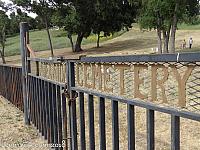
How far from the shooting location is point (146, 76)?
3.29 meters

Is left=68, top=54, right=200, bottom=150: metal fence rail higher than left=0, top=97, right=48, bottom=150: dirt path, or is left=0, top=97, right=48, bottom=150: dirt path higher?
left=68, top=54, right=200, bottom=150: metal fence rail

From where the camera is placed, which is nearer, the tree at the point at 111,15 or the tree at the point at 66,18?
the tree at the point at 66,18

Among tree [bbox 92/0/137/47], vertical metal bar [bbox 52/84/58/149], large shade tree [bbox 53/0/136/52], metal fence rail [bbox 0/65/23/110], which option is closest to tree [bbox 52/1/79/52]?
large shade tree [bbox 53/0/136/52]

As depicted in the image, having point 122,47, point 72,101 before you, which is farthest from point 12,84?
point 122,47

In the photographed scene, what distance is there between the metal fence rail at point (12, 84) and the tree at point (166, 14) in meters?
20.6

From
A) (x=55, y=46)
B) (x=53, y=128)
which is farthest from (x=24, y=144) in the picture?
(x=55, y=46)

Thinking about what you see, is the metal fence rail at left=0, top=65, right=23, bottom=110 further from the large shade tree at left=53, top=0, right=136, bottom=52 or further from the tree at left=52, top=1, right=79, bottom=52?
the large shade tree at left=53, top=0, right=136, bottom=52

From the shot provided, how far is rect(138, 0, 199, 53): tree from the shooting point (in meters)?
31.2

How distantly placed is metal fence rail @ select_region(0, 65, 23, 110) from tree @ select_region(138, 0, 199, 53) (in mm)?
20612

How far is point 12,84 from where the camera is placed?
33.4ft

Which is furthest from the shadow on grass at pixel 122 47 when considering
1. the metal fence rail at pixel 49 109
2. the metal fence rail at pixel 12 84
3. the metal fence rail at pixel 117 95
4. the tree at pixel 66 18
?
the metal fence rail at pixel 117 95

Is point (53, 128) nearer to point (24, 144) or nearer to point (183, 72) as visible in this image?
point (24, 144)

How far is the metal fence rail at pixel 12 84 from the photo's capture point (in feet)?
29.9

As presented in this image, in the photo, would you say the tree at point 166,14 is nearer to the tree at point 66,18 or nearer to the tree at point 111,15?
the tree at point 66,18
